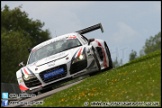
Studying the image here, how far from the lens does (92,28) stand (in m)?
22.2

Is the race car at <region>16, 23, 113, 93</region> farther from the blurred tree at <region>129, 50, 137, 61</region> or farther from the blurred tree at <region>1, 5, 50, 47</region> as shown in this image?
the blurred tree at <region>129, 50, 137, 61</region>

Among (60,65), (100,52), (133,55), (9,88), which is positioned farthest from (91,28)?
(133,55)

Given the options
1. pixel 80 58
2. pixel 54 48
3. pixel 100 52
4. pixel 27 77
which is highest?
pixel 54 48

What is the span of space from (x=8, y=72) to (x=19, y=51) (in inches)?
115

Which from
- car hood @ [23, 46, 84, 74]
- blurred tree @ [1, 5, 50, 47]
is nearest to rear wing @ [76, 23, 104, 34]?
car hood @ [23, 46, 84, 74]

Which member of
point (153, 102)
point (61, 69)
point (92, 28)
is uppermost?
point (92, 28)

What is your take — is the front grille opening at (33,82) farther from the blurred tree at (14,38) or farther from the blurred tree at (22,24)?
the blurred tree at (22,24)

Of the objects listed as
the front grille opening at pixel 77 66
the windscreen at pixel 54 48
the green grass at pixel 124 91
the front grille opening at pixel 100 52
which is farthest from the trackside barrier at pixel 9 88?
the green grass at pixel 124 91

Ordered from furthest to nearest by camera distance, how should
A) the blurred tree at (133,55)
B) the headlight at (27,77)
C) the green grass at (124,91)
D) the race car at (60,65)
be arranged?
the blurred tree at (133,55) < the headlight at (27,77) < the race car at (60,65) < the green grass at (124,91)

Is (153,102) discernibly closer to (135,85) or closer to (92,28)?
(135,85)

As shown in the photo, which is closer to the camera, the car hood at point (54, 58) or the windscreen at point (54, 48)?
the car hood at point (54, 58)

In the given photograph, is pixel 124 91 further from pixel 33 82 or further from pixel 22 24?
pixel 22 24

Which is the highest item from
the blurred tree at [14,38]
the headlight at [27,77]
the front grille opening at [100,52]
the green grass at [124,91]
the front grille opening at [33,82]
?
the blurred tree at [14,38]

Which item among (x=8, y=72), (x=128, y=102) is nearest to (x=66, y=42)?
(x=128, y=102)
